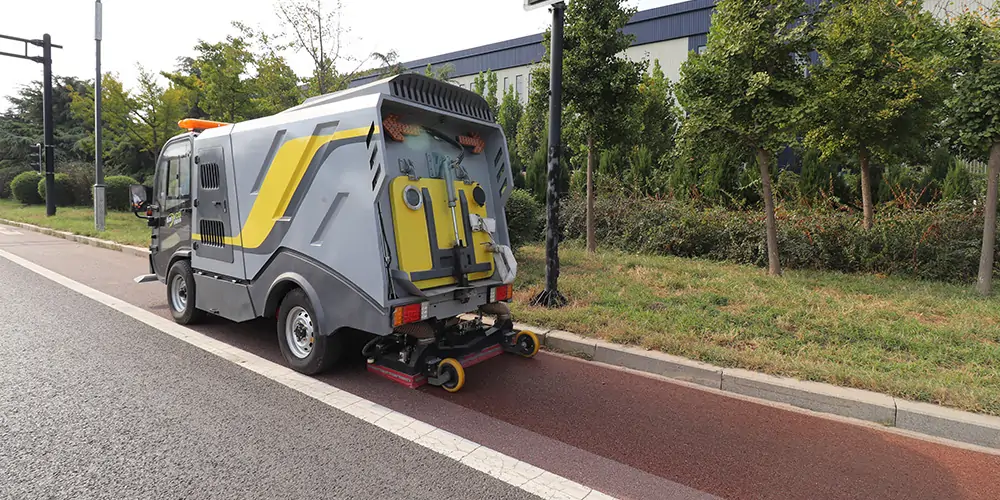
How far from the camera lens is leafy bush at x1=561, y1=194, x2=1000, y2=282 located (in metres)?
8.22

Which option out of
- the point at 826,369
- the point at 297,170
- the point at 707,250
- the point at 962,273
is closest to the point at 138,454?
the point at 297,170

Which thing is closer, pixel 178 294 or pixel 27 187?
pixel 178 294

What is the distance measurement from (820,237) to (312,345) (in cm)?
838

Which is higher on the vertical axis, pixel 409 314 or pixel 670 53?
pixel 670 53

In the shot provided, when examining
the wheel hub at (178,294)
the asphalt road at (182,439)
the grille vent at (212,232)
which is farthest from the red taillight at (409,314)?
the wheel hub at (178,294)

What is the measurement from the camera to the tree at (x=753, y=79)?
7441mm

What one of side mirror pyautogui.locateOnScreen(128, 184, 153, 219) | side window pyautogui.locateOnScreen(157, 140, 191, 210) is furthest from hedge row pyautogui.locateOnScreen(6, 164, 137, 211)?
side window pyautogui.locateOnScreen(157, 140, 191, 210)

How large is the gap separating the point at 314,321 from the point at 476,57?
35383 mm

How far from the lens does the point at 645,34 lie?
27016 millimetres

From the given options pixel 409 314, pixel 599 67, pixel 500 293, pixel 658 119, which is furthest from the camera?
pixel 658 119

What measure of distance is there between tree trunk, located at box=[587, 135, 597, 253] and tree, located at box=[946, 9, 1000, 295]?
5250mm

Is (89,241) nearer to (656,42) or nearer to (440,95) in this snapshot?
(440,95)

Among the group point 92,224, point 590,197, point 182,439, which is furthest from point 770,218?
point 92,224

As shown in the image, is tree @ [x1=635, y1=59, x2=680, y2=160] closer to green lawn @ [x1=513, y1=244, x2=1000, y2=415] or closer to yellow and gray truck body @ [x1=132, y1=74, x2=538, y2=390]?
green lawn @ [x1=513, y1=244, x2=1000, y2=415]
